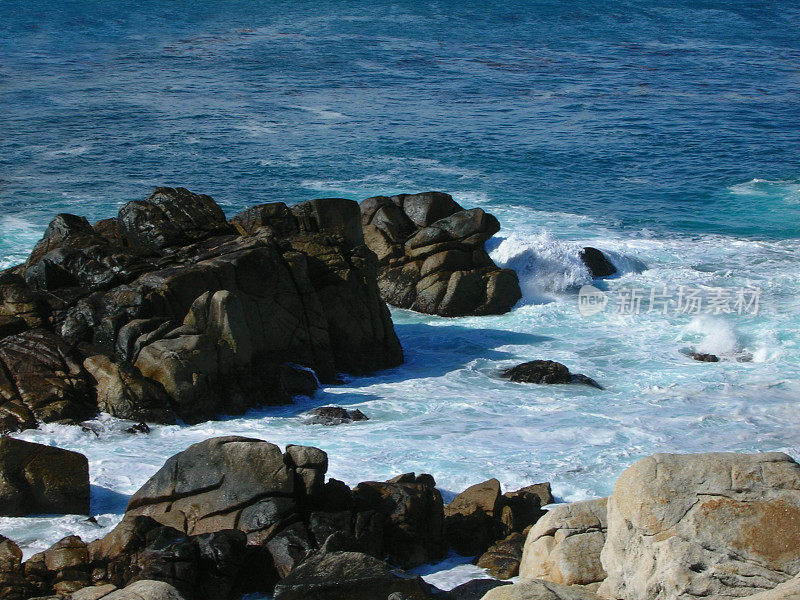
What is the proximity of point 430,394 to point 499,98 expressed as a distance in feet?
131

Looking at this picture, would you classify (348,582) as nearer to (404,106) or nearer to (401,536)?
(401,536)

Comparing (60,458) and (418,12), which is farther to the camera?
(418,12)

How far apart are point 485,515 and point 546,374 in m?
8.22

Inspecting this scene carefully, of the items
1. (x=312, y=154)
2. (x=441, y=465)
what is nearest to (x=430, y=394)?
(x=441, y=465)

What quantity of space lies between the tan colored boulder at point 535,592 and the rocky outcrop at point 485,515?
5.53 metres

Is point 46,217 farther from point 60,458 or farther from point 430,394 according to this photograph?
point 60,458

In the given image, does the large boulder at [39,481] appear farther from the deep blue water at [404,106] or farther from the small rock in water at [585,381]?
the deep blue water at [404,106]

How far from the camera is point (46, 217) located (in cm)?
3572

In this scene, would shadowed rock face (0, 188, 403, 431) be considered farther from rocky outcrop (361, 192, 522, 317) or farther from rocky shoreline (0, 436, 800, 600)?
rocky shoreline (0, 436, 800, 600)

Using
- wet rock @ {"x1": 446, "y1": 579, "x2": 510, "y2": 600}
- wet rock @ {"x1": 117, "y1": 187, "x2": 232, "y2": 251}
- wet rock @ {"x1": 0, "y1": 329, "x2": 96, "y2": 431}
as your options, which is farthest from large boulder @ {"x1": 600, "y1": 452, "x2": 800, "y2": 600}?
wet rock @ {"x1": 117, "y1": 187, "x2": 232, "y2": 251}

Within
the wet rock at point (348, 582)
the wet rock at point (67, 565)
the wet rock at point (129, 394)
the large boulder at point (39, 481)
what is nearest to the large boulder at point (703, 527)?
the wet rock at point (348, 582)

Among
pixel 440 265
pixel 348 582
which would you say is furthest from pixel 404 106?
pixel 348 582

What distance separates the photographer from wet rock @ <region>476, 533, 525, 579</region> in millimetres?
13219

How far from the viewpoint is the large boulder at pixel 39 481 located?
48.6 ft
